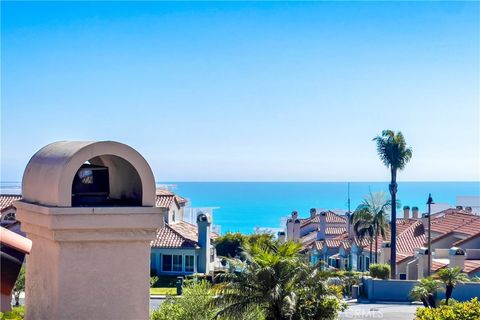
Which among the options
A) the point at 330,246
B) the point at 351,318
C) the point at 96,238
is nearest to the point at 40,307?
the point at 96,238

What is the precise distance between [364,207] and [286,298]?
30.3 m

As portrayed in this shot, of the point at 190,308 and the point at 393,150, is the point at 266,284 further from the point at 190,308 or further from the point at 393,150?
the point at 393,150

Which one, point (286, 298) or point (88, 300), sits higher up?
point (88, 300)

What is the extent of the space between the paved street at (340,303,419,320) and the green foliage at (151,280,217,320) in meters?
13.2

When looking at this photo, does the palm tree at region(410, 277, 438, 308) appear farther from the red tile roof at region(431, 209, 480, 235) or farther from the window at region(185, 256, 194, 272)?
the window at region(185, 256, 194, 272)

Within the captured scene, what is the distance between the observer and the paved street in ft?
103

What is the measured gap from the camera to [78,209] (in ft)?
18.0

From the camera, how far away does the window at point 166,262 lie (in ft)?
144

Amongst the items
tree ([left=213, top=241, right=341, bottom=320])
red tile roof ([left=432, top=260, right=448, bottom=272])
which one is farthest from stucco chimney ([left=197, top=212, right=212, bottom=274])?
tree ([left=213, top=241, right=341, bottom=320])

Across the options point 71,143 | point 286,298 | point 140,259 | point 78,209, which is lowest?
point 286,298

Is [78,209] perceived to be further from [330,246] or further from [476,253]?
[330,246]

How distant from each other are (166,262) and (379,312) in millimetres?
16073

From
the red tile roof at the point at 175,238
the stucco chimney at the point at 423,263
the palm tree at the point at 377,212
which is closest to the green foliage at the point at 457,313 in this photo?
the stucco chimney at the point at 423,263

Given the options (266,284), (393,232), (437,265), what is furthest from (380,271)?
(266,284)
